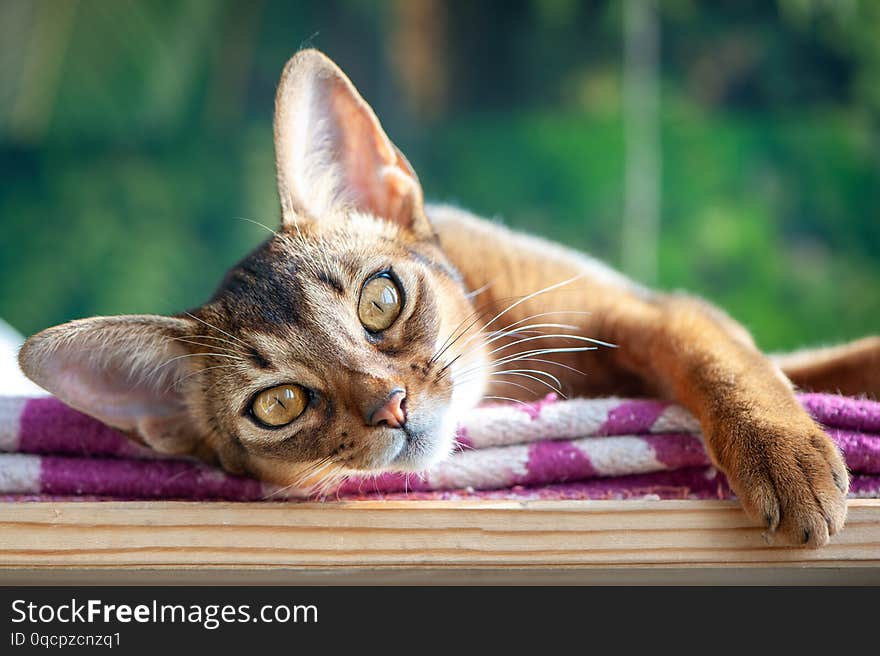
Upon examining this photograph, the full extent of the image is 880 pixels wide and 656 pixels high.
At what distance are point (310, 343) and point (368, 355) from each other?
9 centimetres

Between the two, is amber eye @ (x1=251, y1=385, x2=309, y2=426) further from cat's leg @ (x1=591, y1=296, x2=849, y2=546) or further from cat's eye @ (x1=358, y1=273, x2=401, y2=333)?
cat's leg @ (x1=591, y1=296, x2=849, y2=546)

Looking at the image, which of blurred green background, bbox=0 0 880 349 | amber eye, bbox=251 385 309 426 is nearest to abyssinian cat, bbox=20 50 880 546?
amber eye, bbox=251 385 309 426

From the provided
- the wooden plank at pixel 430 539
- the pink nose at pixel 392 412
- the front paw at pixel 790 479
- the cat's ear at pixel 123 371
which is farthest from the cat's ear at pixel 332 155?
the front paw at pixel 790 479

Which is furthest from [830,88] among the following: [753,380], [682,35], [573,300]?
[753,380]

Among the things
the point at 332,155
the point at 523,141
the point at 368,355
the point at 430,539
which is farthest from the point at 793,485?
the point at 523,141

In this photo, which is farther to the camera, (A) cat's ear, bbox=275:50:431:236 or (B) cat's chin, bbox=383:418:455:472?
(A) cat's ear, bbox=275:50:431:236

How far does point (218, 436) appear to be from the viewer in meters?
1.30

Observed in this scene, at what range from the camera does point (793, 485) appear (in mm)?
1017

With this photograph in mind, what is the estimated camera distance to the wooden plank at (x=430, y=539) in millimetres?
1008

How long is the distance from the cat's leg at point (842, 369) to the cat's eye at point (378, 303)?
0.77 m

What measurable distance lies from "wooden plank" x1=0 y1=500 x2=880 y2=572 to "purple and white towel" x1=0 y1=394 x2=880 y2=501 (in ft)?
0.35

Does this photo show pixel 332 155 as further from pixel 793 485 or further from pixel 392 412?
pixel 793 485

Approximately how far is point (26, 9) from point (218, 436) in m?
3.62

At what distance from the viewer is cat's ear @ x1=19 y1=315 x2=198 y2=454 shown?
1141 mm
